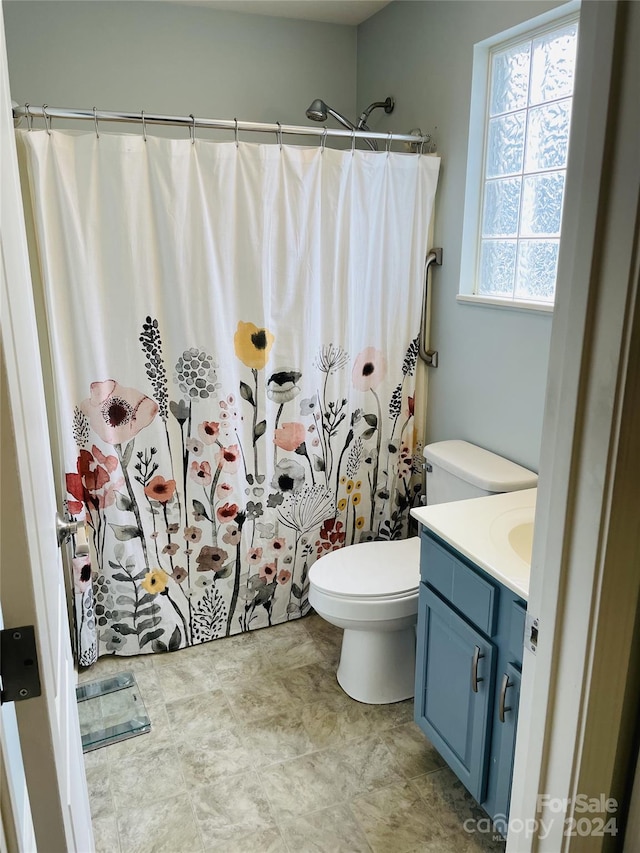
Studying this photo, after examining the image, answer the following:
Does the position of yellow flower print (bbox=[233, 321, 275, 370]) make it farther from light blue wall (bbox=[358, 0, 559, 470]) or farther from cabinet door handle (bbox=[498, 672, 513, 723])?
cabinet door handle (bbox=[498, 672, 513, 723])

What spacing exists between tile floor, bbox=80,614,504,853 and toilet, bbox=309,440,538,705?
11cm

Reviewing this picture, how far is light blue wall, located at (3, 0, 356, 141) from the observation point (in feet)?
7.91

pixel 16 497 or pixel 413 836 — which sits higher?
pixel 16 497

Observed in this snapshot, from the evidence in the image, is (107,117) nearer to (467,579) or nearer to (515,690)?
(467,579)

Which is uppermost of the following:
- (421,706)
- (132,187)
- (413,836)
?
(132,187)

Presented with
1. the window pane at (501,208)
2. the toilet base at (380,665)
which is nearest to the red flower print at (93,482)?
the toilet base at (380,665)

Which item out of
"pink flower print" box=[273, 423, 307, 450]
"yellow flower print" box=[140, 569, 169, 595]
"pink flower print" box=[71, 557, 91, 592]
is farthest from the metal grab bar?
"pink flower print" box=[71, 557, 91, 592]

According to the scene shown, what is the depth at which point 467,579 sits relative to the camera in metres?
1.62

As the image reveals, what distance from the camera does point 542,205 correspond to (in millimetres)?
2080

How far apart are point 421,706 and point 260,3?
106 inches

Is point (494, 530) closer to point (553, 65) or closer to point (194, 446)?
point (194, 446)

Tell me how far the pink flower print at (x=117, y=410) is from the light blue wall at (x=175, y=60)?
1.16 metres

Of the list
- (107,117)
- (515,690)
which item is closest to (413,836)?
(515,690)

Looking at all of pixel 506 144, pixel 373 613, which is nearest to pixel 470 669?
pixel 373 613
